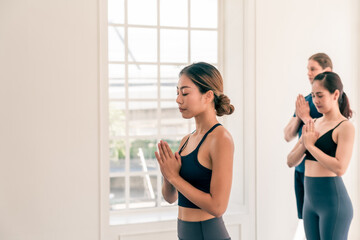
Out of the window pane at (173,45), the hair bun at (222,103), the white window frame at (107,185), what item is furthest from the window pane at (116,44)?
the hair bun at (222,103)

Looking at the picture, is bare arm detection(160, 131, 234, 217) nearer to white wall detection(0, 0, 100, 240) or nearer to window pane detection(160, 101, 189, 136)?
white wall detection(0, 0, 100, 240)

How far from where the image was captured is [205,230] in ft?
5.67

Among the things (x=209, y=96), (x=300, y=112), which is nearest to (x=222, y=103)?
(x=209, y=96)

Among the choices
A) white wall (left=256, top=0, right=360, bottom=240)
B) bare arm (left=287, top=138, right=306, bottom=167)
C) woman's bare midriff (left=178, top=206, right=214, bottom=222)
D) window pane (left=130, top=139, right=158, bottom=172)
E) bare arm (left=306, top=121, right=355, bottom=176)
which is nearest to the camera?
woman's bare midriff (left=178, top=206, right=214, bottom=222)

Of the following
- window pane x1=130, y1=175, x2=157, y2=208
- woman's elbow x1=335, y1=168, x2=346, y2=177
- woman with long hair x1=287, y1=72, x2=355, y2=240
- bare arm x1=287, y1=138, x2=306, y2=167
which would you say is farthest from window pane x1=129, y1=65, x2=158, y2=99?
woman's elbow x1=335, y1=168, x2=346, y2=177

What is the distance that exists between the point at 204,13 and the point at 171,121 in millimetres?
1142

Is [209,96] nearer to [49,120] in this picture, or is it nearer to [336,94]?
[336,94]

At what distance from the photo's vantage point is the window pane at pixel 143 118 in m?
3.54

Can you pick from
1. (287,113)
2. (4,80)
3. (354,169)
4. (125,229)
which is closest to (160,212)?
(125,229)

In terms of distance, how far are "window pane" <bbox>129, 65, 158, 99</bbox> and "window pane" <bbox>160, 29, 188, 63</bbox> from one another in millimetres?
169

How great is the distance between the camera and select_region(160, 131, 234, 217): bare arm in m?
1.64

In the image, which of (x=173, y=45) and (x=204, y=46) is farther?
(x=204, y=46)

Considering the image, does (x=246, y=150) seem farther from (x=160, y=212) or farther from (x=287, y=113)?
(x=160, y=212)

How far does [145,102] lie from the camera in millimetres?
3562
